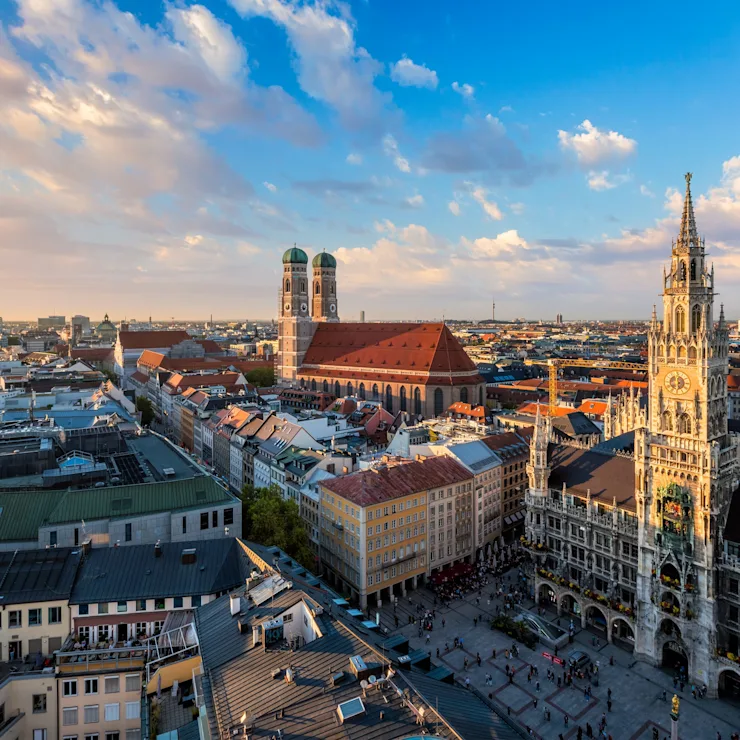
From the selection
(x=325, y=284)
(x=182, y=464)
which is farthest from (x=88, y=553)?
(x=325, y=284)

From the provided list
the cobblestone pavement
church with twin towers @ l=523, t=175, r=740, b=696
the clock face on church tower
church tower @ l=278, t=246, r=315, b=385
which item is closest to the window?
the cobblestone pavement

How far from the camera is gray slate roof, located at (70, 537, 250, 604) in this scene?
43156 mm

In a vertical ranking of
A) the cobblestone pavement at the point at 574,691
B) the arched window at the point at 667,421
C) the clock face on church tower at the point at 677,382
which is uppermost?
the clock face on church tower at the point at 677,382

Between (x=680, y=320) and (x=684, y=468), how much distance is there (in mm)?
13077

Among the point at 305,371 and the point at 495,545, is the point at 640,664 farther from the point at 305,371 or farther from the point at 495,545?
the point at 305,371

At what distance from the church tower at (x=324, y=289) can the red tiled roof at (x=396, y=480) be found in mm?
123919

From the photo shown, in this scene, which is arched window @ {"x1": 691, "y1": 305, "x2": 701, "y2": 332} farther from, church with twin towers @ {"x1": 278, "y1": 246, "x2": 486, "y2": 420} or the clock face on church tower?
church with twin towers @ {"x1": 278, "y1": 246, "x2": 486, "y2": 420}

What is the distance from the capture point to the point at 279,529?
63.1m

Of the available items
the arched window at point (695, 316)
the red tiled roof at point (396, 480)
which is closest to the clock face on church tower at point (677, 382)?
the arched window at point (695, 316)

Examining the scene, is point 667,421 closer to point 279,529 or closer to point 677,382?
point 677,382

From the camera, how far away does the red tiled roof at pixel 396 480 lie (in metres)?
67.0

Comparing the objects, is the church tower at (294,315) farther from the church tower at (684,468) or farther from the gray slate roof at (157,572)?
the church tower at (684,468)

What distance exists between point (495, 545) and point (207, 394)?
79427 mm

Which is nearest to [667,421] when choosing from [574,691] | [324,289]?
[574,691]
